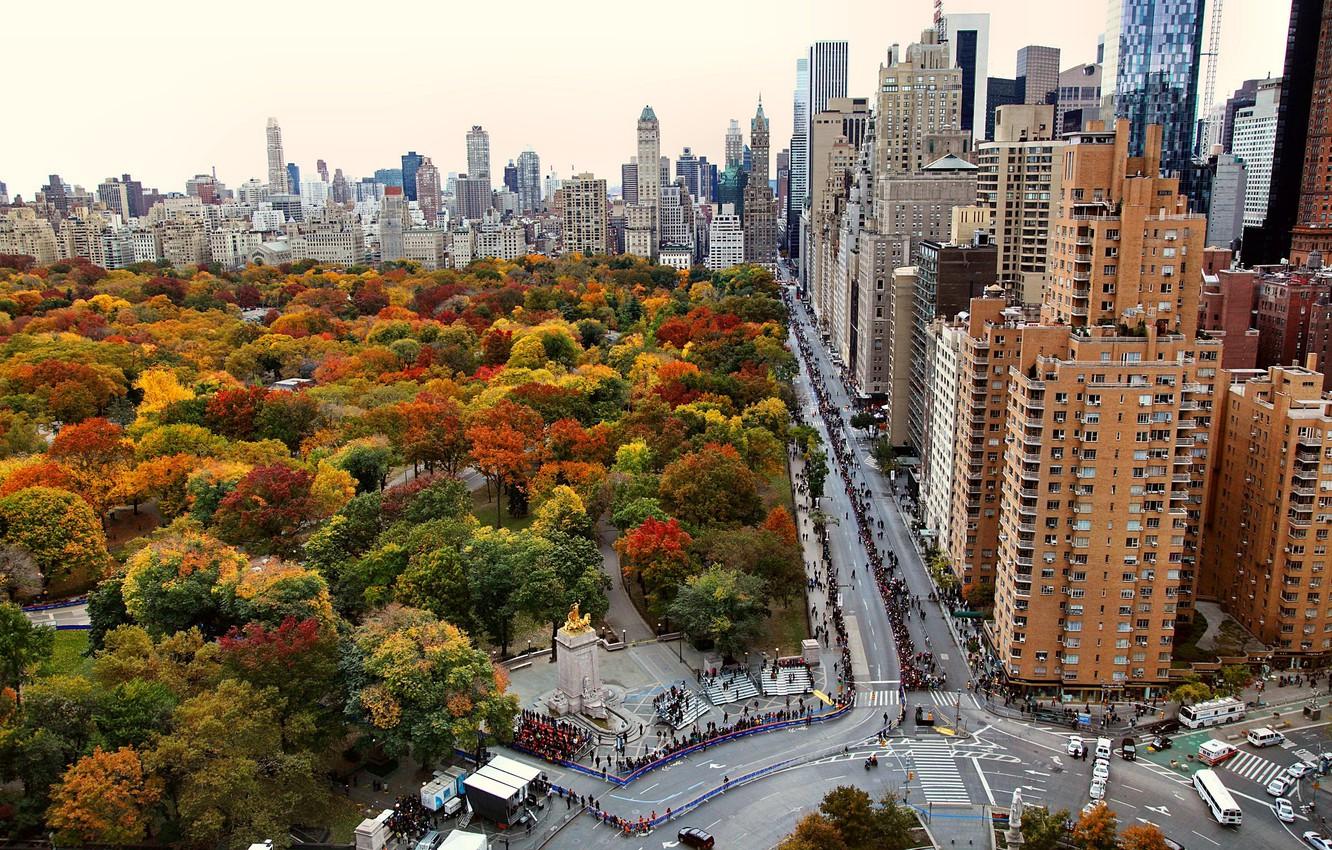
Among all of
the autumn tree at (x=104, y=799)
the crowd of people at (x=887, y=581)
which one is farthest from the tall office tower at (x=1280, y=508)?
the autumn tree at (x=104, y=799)

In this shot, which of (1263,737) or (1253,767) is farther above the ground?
(1263,737)

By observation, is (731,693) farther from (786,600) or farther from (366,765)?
(366,765)

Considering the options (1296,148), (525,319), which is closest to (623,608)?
(525,319)

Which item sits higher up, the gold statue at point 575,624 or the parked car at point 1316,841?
the gold statue at point 575,624

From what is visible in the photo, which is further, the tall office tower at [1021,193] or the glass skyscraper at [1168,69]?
the glass skyscraper at [1168,69]

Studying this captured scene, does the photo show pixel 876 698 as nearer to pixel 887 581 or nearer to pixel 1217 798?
pixel 887 581

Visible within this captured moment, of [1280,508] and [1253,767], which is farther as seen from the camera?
[1280,508]

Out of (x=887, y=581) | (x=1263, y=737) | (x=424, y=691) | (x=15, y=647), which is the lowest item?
(x=1263, y=737)

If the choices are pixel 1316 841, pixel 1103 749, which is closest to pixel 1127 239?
pixel 1103 749

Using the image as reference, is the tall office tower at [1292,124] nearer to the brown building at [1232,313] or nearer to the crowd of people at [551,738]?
the brown building at [1232,313]
